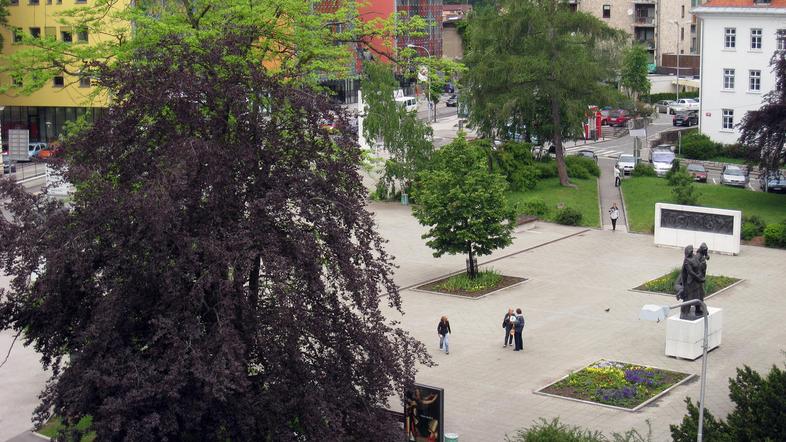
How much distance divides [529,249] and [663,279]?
287 inches

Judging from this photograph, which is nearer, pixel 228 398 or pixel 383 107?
pixel 228 398

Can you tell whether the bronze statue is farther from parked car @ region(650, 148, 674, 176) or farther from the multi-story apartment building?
the multi-story apartment building

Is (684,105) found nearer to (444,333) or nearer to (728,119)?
(728,119)

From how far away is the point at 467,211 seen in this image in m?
37.8

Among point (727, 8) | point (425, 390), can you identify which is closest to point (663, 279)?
point (425, 390)

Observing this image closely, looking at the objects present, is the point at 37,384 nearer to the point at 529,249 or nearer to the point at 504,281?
the point at 504,281

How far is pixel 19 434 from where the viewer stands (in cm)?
2520

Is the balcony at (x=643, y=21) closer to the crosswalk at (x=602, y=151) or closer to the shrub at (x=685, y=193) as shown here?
the crosswalk at (x=602, y=151)

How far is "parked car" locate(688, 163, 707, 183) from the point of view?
5853 cm

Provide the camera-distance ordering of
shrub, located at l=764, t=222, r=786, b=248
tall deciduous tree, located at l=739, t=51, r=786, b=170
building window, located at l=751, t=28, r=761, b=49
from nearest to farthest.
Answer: shrub, located at l=764, t=222, r=786, b=248 < tall deciduous tree, located at l=739, t=51, r=786, b=170 < building window, located at l=751, t=28, r=761, b=49

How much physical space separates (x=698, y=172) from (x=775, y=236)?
1548 cm

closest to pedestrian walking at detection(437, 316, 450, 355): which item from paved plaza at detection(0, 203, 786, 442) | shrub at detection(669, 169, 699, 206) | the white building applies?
paved plaza at detection(0, 203, 786, 442)

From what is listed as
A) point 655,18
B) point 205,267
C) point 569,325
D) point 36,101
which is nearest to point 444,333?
point 569,325

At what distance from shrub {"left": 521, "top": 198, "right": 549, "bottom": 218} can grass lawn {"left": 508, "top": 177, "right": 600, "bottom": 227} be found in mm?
218
